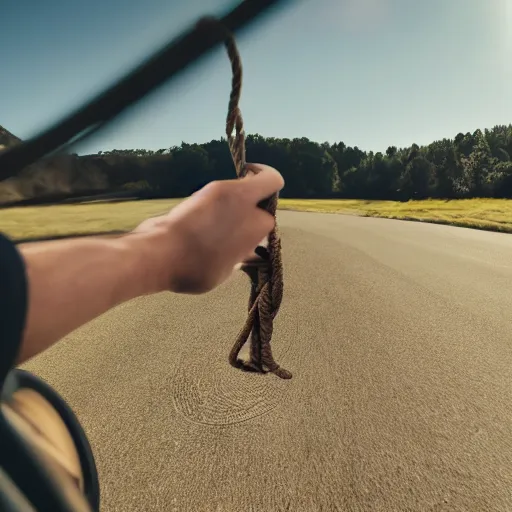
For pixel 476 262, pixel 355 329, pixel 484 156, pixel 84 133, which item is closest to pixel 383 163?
pixel 484 156

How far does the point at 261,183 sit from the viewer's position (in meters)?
0.65

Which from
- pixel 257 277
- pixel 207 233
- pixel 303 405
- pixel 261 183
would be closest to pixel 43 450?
pixel 207 233

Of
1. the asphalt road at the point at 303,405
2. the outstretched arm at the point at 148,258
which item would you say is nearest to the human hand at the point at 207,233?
the outstretched arm at the point at 148,258

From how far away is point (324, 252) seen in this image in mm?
9750

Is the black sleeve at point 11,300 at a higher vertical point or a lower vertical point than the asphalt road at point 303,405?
higher

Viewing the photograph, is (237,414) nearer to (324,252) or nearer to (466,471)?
(466,471)

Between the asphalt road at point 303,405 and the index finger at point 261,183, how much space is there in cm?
202

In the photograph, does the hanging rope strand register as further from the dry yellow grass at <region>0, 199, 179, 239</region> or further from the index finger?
the dry yellow grass at <region>0, 199, 179, 239</region>

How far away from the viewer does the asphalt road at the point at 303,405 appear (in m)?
2.34

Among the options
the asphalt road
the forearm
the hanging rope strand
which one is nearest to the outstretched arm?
the forearm

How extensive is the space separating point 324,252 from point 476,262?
119 inches

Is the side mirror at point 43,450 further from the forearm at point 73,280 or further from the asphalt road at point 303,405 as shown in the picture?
the asphalt road at point 303,405

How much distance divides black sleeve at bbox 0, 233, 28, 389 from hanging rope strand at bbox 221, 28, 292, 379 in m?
0.37

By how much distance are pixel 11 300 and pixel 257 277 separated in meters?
0.58
